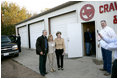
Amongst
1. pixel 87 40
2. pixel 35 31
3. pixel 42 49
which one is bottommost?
pixel 42 49

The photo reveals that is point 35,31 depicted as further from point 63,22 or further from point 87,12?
point 87,12

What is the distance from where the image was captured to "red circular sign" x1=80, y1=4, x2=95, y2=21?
6707 millimetres

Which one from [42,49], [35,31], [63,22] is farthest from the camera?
[35,31]

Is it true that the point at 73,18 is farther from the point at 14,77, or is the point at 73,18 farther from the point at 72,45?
the point at 14,77

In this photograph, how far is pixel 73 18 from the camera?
8117mm

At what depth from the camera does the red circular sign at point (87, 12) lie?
671 centimetres

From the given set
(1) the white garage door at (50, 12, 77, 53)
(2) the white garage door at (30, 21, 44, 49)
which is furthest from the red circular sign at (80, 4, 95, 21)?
(2) the white garage door at (30, 21, 44, 49)

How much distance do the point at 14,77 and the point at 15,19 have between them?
23735mm

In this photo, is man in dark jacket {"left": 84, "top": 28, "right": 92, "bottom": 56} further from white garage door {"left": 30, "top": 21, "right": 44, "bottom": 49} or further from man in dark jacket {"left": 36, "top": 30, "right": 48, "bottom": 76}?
white garage door {"left": 30, "top": 21, "right": 44, "bottom": 49}

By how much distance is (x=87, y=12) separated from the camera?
6930mm

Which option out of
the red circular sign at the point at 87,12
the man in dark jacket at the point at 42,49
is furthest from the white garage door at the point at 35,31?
the man in dark jacket at the point at 42,49

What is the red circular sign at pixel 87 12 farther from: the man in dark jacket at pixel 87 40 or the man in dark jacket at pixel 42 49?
the man in dark jacket at pixel 42 49

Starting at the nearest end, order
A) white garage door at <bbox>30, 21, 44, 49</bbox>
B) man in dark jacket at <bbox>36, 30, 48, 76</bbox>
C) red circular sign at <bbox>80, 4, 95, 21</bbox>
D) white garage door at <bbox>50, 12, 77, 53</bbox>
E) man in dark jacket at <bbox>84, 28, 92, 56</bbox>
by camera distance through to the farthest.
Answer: man in dark jacket at <bbox>36, 30, 48, 76</bbox>, red circular sign at <bbox>80, 4, 95, 21</bbox>, man in dark jacket at <bbox>84, 28, 92, 56</bbox>, white garage door at <bbox>50, 12, 77, 53</bbox>, white garage door at <bbox>30, 21, 44, 49</bbox>

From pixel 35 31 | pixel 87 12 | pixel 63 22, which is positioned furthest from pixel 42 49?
pixel 35 31
